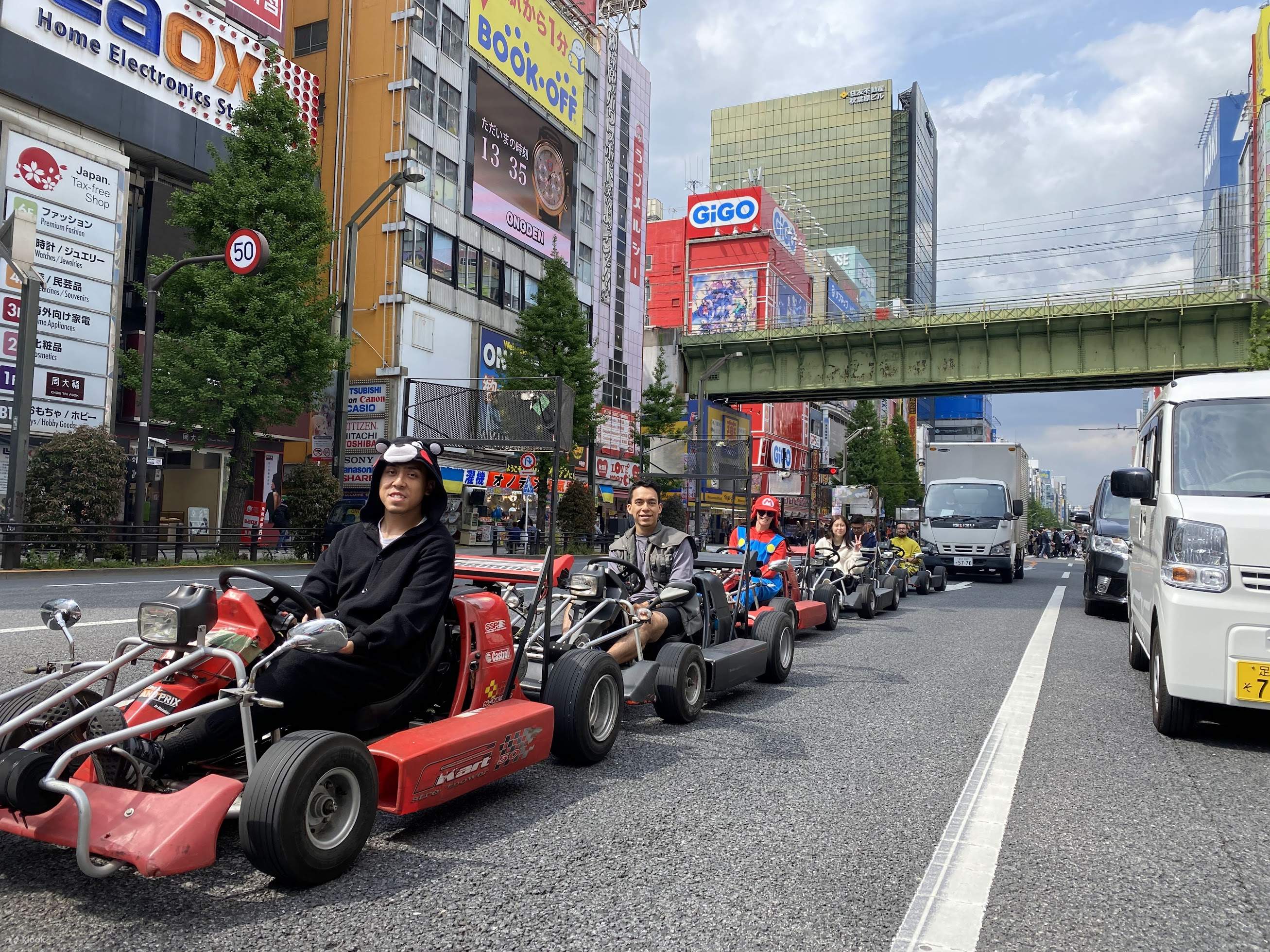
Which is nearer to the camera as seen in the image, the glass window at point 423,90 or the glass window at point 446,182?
the glass window at point 423,90

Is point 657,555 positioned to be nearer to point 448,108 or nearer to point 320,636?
point 320,636

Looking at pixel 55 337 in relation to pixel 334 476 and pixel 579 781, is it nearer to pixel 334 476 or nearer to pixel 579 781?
pixel 334 476

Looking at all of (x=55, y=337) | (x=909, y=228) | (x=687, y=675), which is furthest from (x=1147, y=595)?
(x=909, y=228)

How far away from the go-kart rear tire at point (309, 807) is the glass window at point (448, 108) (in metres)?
33.7

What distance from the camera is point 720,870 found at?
3.13m

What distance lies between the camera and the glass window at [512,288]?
122 ft

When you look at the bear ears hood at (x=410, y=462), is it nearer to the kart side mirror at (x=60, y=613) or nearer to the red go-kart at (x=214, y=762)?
the red go-kart at (x=214, y=762)

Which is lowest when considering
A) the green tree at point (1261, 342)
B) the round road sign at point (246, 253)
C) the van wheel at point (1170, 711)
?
the van wheel at point (1170, 711)

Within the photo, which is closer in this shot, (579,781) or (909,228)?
(579,781)

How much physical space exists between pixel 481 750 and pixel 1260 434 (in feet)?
16.0

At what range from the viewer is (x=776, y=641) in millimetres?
6941

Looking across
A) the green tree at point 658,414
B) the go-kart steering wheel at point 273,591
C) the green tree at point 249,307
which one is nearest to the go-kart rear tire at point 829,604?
the go-kart steering wheel at point 273,591

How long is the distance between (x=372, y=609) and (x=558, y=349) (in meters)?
28.7

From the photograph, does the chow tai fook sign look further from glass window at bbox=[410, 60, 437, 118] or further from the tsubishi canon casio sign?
the tsubishi canon casio sign
